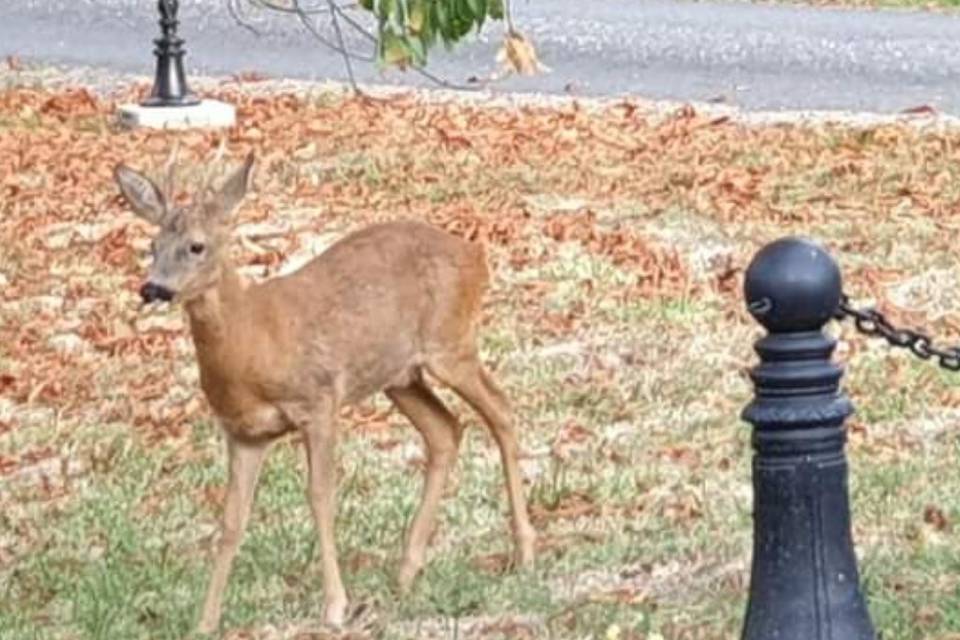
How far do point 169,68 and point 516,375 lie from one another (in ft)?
17.1

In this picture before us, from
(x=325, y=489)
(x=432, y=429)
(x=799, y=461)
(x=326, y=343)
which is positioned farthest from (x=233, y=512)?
(x=799, y=461)

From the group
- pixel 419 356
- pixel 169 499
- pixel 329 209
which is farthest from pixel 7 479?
pixel 329 209

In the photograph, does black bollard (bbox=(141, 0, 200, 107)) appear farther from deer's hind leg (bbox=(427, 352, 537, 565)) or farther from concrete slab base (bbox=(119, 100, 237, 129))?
deer's hind leg (bbox=(427, 352, 537, 565))

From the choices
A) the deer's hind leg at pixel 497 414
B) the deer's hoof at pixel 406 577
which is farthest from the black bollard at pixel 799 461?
the deer's hind leg at pixel 497 414

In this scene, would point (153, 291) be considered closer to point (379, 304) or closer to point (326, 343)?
point (326, 343)

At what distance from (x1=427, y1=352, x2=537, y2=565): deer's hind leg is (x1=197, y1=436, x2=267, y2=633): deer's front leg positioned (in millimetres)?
558

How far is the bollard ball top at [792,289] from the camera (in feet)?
13.7

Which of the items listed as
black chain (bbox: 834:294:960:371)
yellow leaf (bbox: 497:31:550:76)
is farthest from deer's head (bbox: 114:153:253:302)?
black chain (bbox: 834:294:960:371)

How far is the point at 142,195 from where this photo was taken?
6418 mm

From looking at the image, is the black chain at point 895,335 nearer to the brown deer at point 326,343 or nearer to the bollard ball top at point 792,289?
the bollard ball top at point 792,289

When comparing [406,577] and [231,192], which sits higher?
[231,192]

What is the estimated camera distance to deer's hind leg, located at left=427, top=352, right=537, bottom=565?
7125 millimetres

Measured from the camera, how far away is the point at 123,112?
14102mm

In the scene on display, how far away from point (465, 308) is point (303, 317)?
1.69 ft
